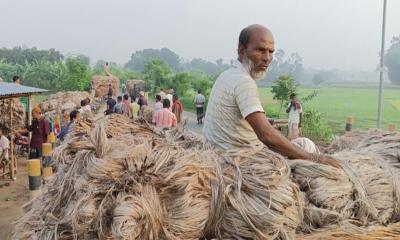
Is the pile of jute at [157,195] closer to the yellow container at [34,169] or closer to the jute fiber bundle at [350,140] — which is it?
the jute fiber bundle at [350,140]

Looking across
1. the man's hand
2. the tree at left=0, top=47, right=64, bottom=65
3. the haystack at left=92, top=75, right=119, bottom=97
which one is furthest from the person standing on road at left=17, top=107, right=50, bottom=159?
the tree at left=0, top=47, right=64, bottom=65

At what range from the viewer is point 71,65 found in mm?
25344

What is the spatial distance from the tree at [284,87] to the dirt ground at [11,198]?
27.5 feet

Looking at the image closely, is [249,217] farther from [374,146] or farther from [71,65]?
[71,65]

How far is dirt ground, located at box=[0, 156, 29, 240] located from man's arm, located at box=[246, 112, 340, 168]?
14.0 feet

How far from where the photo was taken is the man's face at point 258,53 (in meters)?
2.09

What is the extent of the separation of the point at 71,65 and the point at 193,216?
83.4ft

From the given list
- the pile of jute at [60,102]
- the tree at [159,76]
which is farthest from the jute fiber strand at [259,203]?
the tree at [159,76]

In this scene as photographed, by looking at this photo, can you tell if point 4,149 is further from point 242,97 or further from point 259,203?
point 259,203

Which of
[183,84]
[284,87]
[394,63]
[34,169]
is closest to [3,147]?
[34,169]

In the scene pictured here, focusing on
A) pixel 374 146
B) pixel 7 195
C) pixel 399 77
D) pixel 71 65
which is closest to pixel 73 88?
pixel 71 65

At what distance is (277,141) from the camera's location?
6.34ft

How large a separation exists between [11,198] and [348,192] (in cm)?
634

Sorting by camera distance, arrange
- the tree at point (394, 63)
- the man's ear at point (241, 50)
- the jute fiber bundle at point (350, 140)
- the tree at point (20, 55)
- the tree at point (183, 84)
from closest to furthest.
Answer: the man's ear at point (241, 50) < the jute fiber bundle at point (350, 140) < the tree at point (183, 84) < the tree at point (20, 55) < the tree at point (394, 63)
